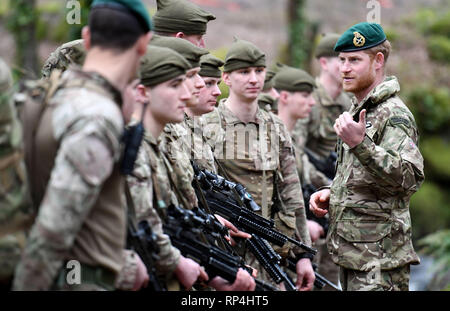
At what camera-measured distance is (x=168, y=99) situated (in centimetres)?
416

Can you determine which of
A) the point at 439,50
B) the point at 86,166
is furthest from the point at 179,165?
the point at 439,50

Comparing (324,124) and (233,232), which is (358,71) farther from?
(324,124)

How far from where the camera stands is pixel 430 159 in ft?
48.4

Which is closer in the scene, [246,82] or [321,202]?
[321,202]

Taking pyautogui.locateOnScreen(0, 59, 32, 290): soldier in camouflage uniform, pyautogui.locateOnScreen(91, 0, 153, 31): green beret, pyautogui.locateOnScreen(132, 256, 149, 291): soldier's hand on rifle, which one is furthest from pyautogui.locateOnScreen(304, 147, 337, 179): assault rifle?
pyautogui.locateOnScreen(0, 59, 32, 290): soldier in camouflage uniform

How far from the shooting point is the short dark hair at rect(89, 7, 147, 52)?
3.31 metres

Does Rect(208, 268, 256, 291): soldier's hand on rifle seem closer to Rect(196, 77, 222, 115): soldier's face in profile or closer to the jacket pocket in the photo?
the jacket pocket

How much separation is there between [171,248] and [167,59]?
1.07 metres

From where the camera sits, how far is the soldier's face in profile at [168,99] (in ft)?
13.6

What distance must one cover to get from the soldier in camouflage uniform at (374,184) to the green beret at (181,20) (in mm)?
1184

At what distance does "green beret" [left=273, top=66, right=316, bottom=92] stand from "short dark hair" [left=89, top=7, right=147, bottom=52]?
481 centimetres

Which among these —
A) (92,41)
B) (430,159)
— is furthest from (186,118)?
(430,159)

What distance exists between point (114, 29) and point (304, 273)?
11.3 feet

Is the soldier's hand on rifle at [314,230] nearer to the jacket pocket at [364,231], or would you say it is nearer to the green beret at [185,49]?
the jacket pocket at [364,231]
